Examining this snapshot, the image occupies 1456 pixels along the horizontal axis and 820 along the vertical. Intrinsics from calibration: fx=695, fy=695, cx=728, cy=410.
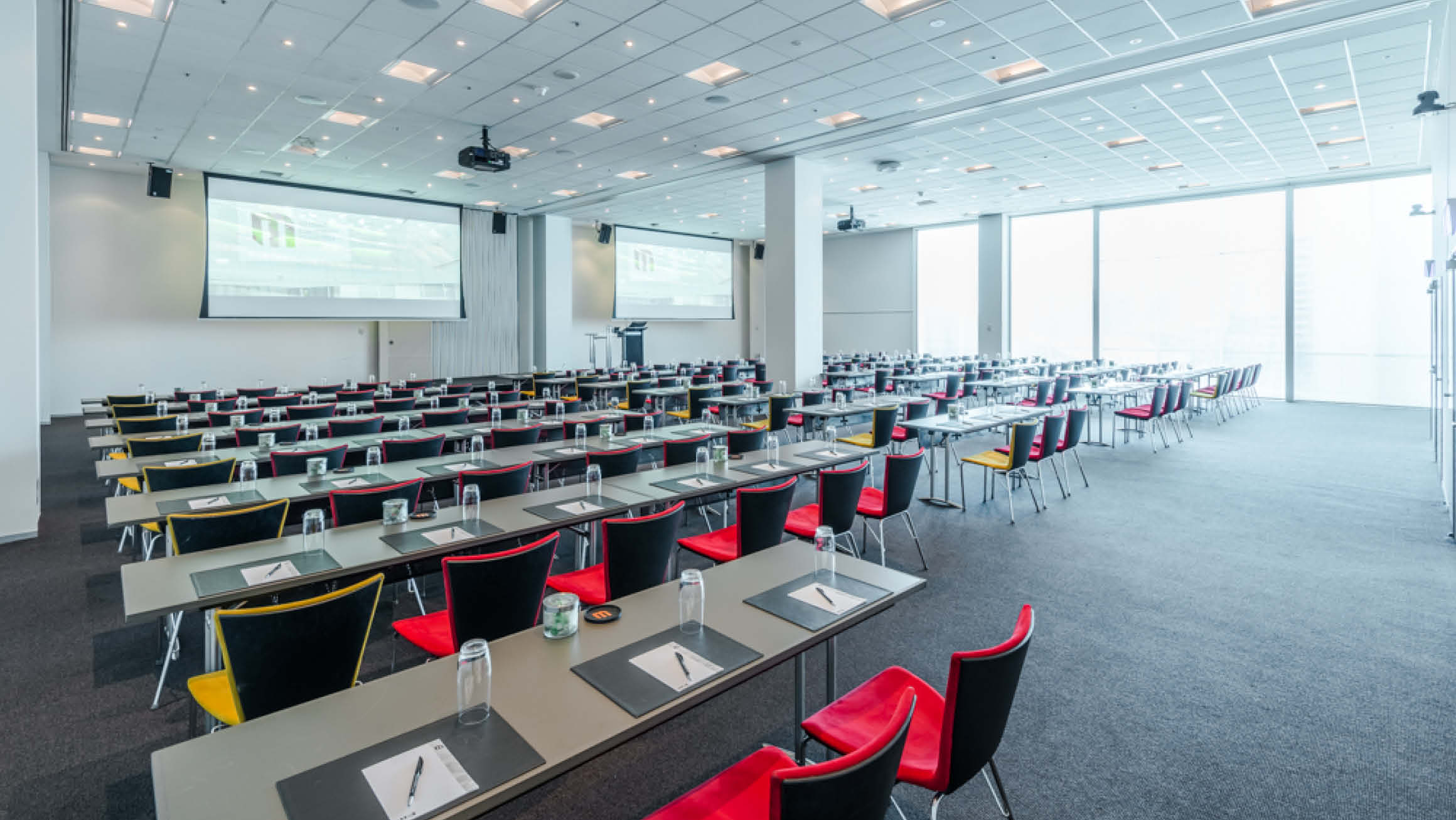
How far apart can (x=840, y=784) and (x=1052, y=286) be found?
20.3 m

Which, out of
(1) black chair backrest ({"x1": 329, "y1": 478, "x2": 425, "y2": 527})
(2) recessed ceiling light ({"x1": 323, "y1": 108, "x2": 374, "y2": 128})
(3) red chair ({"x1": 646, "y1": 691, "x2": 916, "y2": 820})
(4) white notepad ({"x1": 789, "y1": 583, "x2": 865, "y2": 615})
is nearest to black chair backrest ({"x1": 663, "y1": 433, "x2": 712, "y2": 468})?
(1) black chair backrest ({"x1": 329, "y1": 478, "x2": 425, "y2": 527})

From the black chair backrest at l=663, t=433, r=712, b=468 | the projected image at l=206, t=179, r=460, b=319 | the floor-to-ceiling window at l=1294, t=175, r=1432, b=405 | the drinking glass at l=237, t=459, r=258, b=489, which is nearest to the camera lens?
the drinking glass at l=237, t=459, r=258, b=489

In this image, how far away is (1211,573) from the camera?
503 centimetres

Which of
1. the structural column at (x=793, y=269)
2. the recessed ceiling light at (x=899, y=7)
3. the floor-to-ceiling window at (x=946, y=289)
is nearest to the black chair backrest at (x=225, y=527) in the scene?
the recessed ceiling light at (x=899, y=7)

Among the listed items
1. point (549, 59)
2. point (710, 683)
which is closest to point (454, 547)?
point (710, 683)

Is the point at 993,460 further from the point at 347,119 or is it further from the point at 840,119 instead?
the point at 347,119

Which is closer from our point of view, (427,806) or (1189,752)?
(427,806)

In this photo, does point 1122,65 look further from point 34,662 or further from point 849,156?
point 34,662

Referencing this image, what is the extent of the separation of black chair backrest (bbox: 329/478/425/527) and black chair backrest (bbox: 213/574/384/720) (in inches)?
53.3

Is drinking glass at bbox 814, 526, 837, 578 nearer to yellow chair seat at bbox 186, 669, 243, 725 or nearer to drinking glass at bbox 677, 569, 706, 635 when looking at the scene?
drinking glass at bbox 677, 569, 706, 635

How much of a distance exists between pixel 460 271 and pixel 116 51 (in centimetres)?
908

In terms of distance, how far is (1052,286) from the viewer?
1922 cm

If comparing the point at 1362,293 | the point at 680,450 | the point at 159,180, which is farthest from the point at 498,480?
the point at 1362,293

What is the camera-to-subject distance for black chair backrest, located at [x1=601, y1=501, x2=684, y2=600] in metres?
3.23
